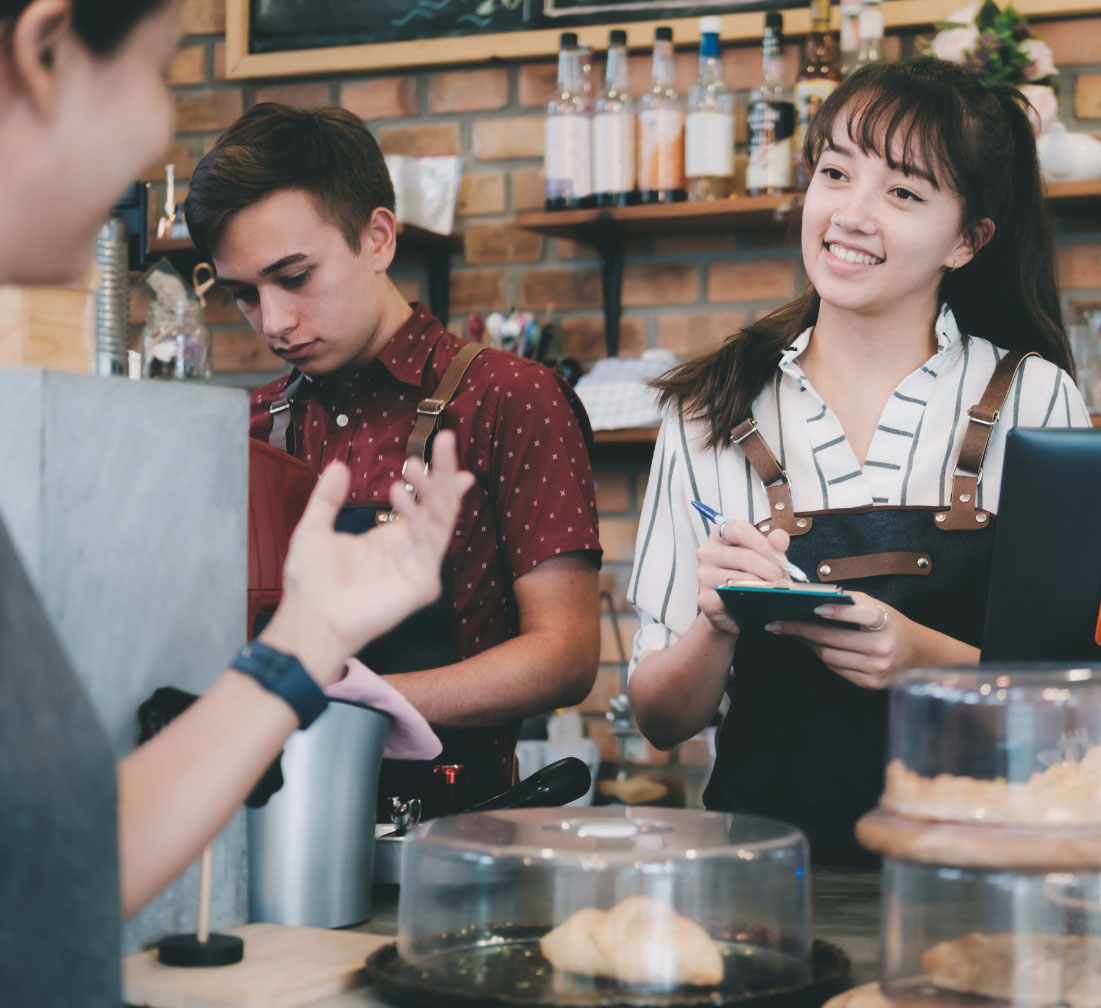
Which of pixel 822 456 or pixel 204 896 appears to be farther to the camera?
pixel 822 456

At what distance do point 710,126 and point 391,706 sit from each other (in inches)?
77.8

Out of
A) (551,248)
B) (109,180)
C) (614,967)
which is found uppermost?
(551,248)

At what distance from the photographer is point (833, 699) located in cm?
159

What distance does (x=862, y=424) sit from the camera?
169 centimetres

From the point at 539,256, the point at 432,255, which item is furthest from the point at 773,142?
the point at 432,255

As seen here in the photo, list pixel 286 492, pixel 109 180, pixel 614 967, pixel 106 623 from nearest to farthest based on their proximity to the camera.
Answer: pixel 109 180 < pixel 614 967 < pixel 106 623 < pixel 286 492

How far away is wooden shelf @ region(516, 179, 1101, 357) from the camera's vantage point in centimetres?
269

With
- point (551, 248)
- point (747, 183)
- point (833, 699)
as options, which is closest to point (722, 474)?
point (833, 699)

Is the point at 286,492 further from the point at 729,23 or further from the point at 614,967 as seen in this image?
the point at 729,23

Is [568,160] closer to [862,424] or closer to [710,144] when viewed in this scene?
[710,144]

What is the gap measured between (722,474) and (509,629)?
0.37m

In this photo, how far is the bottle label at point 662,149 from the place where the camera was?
9.23 feet

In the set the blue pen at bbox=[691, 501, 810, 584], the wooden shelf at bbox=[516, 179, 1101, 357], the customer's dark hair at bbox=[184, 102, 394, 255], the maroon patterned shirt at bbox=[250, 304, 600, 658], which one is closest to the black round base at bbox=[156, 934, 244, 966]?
the blue pen at bbox=[691, 501, 810, 584]

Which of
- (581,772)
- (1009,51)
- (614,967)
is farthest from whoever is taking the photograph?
(1009,51)
